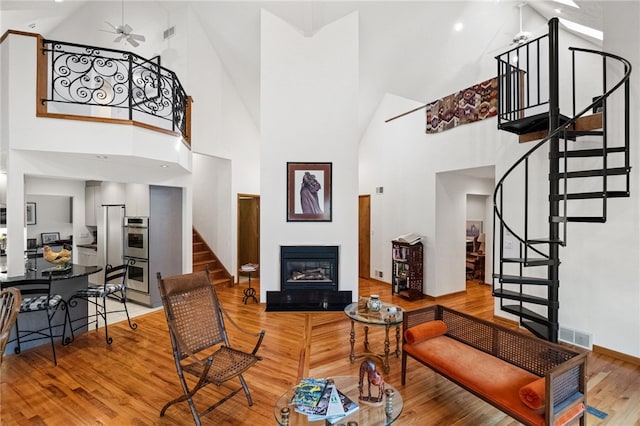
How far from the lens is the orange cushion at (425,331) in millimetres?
2799

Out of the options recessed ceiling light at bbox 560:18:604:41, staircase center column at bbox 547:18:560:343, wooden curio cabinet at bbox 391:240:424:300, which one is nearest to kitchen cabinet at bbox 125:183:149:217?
wooden curio cabinet at bbox 391:240:424:300

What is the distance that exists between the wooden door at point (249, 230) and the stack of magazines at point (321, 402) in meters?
4.95

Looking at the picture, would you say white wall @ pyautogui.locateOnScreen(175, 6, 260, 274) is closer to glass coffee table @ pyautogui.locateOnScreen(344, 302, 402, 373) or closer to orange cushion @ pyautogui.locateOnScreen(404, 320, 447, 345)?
glass coffee table @ pyautogui.locateOnScreen(344, 302, 402, 373)

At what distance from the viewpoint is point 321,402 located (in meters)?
1.95

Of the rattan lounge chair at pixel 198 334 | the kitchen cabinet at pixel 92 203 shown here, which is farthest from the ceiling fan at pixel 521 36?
the kitchen cabinet at pixel 92 203

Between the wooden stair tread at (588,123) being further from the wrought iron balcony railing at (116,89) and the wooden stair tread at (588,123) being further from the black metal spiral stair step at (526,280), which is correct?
the wrought iron balcony railing at (116,89)

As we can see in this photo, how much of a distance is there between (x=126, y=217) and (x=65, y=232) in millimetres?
1713

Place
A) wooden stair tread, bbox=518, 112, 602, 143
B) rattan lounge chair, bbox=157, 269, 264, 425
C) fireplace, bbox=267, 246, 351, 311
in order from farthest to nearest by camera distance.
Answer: fireplace, bbox=267, 246, 351, 311 < wooden stair tread, bbox=518, 112, 602, 143 < rattan lounge chair, bbox=157, 269, 264, 425

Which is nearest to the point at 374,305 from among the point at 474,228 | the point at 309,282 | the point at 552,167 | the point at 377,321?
the point at 377,321

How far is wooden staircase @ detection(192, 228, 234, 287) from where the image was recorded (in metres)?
6.42

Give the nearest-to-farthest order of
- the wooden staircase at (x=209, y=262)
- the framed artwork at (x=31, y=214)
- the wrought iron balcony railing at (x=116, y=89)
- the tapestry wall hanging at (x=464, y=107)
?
1. the wrought iron balcony railing at (x=116, y=89)
2. the tapestry wall hanging at (x=464, y=107)
3. the framed artwork at (x=31, y=214)
4. the wooden staircase at (x=209, y=262)

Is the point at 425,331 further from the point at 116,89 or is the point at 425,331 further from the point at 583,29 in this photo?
the point at 116,89

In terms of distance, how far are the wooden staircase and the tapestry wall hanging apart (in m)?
4.99

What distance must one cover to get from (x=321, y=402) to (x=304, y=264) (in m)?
3.20
